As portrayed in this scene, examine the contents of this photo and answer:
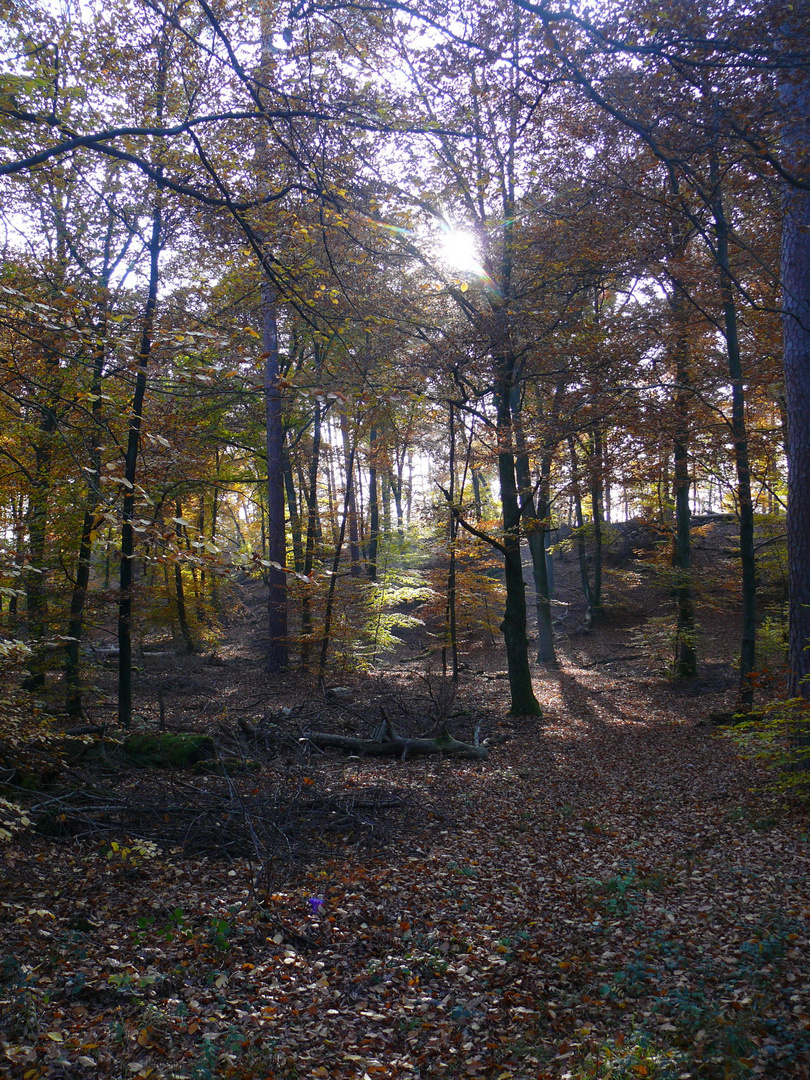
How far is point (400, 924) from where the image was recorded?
4.83m

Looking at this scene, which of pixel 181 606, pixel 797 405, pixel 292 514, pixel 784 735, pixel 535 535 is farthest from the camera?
pixel 292 514

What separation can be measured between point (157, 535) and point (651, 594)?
25418mm

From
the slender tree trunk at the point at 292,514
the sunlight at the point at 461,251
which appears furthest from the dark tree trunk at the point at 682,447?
the slender tree trunk at the point at 292,514

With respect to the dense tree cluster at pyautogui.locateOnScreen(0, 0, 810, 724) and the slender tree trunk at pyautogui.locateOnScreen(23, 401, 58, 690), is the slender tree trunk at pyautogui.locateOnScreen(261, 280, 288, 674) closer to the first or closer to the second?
the dense tree cluster at pyautogui.locateOnScreen(0, 0, 810, 724)

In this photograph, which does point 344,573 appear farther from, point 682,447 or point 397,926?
point 682,447

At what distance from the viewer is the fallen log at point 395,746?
962 centimetres

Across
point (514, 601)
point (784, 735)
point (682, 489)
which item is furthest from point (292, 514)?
point (784, 735)

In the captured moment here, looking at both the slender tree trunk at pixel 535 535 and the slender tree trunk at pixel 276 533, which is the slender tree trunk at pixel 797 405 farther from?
the slender tree trunk at pixel 276 533

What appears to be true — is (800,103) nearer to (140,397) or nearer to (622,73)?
(622,73)

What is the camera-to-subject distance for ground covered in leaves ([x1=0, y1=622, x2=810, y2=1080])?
135 inches

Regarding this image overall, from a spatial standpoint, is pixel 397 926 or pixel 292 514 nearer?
pixel 397 926

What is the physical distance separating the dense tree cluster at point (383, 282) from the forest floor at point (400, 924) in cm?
235

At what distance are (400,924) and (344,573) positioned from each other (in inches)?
174

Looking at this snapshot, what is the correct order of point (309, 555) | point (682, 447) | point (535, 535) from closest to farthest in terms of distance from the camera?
point (682, 447)
point (535, 535)
point (309, 555)
